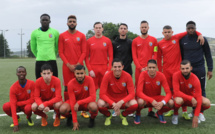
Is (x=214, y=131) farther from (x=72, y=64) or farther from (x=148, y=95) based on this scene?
(x=72, y=64)

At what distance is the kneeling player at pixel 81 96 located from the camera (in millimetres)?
4383

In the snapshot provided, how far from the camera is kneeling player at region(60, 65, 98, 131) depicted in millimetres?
4383

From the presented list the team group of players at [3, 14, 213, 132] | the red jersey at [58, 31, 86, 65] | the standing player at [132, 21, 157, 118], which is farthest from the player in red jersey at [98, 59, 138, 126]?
the red jersey at [58, 31, 86, 65]

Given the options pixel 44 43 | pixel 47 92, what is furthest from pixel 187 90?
pixel 44 43

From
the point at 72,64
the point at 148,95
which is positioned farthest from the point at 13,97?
the point at 148,95

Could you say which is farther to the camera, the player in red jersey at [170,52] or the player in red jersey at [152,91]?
the player in red jersey at [170,52]

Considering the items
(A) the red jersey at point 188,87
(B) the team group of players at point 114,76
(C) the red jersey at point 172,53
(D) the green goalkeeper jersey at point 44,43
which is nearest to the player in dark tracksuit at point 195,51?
(B) the team group of players at point 114,76

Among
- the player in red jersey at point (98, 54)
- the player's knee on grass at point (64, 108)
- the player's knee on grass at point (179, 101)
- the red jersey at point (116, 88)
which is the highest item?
the player in red jersey at point (98, 54)

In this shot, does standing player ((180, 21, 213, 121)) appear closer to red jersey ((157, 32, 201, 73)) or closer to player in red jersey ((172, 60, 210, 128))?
red jersey ((157, 32, 201, 73))

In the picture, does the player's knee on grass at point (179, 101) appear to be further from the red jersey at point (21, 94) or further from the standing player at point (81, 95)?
the red jersey at point (21, 94)

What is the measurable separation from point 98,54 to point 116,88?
97cm

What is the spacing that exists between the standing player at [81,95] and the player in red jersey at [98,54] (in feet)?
2.45

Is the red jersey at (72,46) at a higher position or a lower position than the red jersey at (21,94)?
higher

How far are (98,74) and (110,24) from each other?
58.6 m
